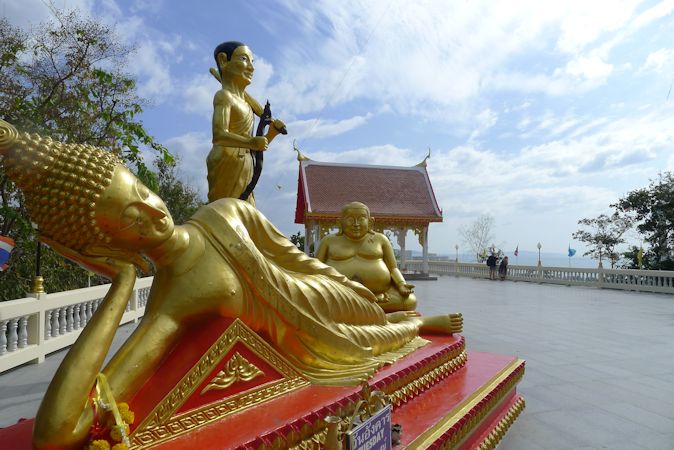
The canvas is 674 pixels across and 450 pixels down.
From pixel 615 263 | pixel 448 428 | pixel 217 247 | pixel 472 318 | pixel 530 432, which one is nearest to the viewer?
pixel 217 247

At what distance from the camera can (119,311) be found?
5.23 feet

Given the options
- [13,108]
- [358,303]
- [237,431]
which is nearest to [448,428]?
[358,303]

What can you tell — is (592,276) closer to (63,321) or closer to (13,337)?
(63,321)

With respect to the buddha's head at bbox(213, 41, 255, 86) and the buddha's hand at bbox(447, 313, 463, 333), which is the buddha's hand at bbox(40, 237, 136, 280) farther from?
the buddha's hand at bbox(447, 313, 463, 333)

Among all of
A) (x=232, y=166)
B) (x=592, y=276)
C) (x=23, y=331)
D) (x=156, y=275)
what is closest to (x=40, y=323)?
(x=23, y=331)

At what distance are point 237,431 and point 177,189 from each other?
14506 millimetres

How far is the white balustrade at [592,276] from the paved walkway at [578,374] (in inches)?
160

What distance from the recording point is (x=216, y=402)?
173 cm

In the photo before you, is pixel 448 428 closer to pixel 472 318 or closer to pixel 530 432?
pixel 530 432

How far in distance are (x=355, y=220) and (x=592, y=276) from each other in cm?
1421

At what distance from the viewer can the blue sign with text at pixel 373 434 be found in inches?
58.1

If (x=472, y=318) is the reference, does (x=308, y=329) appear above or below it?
above

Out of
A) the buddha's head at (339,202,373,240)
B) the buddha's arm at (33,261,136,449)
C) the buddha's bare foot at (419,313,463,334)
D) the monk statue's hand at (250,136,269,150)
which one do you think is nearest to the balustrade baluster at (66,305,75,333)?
the buddha's head at (339,202,373,240)

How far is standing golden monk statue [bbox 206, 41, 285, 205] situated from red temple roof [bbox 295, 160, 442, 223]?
1369 centimetres
